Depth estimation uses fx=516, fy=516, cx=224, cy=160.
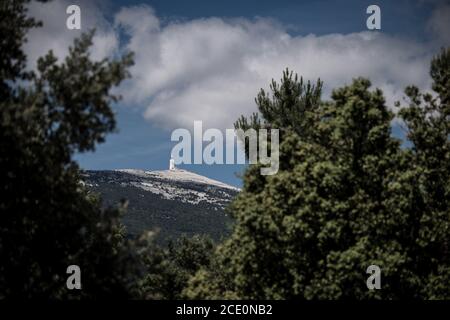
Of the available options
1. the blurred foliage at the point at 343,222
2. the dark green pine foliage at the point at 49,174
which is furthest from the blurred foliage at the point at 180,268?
the dark green pine foliage at the point at 49,174

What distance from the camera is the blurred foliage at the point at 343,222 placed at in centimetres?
2116

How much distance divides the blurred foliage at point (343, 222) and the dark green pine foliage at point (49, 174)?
633cm

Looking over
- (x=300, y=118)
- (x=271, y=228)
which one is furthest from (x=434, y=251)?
(x=300, y=118)

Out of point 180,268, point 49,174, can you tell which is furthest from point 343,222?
point 180,268

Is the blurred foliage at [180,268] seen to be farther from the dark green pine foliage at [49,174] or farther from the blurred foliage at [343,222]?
the dark green pine foliage at [49,174]

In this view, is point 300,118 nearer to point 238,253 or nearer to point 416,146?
point 416,146

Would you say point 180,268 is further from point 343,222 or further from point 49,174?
point 49,174

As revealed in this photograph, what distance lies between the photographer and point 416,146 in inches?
1070

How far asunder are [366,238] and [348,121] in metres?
5.13

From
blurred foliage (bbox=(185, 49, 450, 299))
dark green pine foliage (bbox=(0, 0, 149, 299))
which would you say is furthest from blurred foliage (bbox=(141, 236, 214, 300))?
dark green pine foliage (bbox=(0, 0, 149, 299))

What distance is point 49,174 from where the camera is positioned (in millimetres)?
17266

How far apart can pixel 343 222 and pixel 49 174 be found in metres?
11.6

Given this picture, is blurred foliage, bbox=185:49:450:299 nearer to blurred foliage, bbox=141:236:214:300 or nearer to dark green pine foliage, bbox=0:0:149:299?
dark green pine foliage, bbox=0:0:149:299
